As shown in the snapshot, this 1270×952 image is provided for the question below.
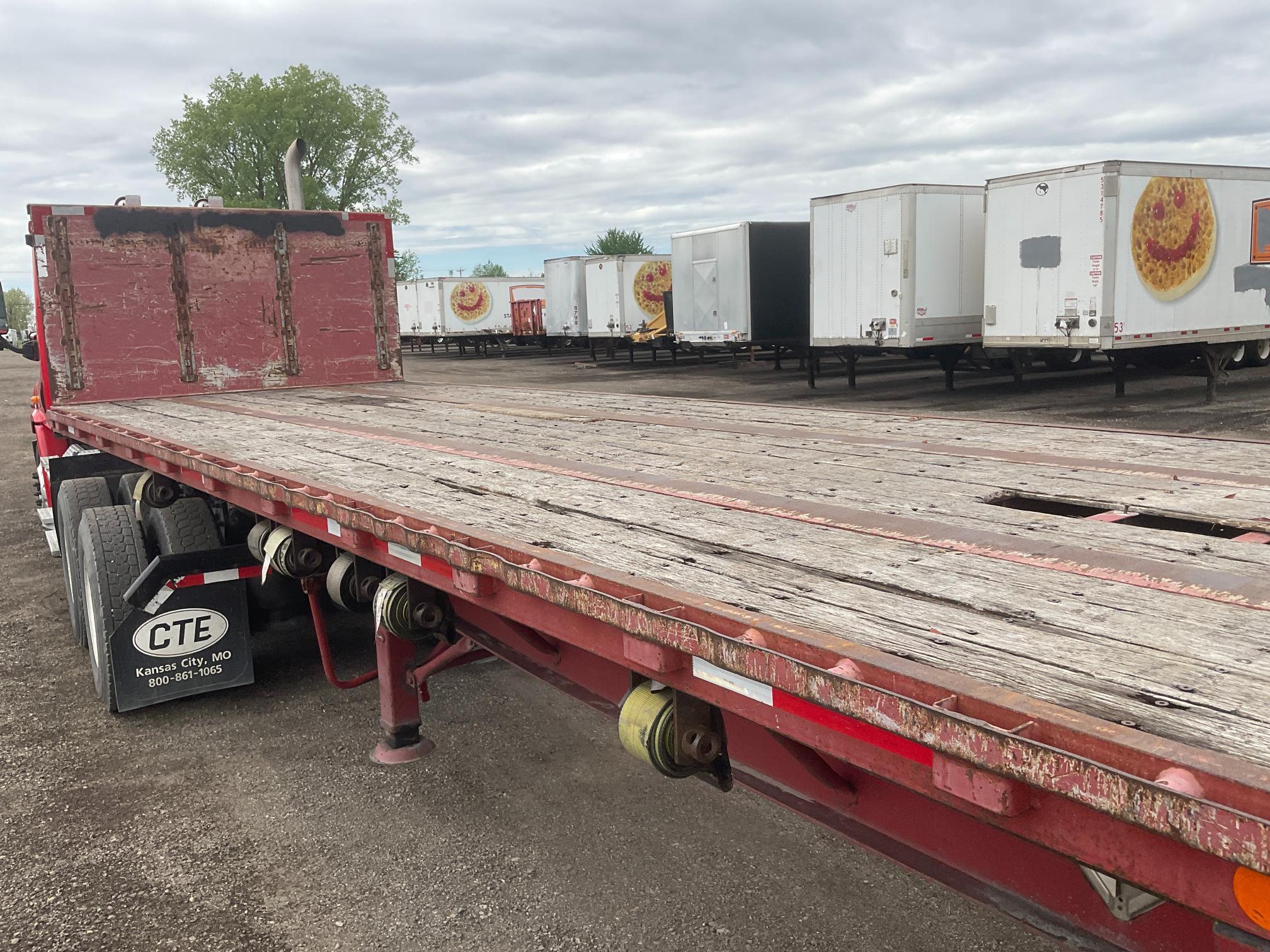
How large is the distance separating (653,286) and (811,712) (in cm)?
3026

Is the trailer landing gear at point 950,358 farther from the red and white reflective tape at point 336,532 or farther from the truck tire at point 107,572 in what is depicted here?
the red and white reflective tape at point 336,532

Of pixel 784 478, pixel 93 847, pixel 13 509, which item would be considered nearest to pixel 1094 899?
pixel 784 478

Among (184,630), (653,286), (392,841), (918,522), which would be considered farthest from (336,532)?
(653,286)

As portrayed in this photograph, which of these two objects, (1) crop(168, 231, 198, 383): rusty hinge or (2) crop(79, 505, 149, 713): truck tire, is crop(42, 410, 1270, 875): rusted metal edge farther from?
(1) crop(168, 231, 198, 383): rusty hinge

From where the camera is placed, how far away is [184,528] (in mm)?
5816

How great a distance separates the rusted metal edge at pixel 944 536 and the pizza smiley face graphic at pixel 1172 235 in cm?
1395

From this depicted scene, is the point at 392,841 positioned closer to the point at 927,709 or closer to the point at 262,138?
the point at 927,709

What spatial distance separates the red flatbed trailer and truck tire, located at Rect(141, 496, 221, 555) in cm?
11

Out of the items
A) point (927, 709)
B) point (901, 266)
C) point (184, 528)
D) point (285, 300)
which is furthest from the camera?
point (901, 266)

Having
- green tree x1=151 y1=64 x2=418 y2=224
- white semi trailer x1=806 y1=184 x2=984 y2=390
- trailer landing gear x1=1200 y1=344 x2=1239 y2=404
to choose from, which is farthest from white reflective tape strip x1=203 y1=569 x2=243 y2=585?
green tree x1=151 y1=64 x2=418 y2=224

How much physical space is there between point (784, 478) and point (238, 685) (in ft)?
11.8

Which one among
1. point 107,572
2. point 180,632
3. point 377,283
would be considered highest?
point 377,283

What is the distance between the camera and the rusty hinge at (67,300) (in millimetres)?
7949

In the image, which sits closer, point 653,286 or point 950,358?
point 950,358
